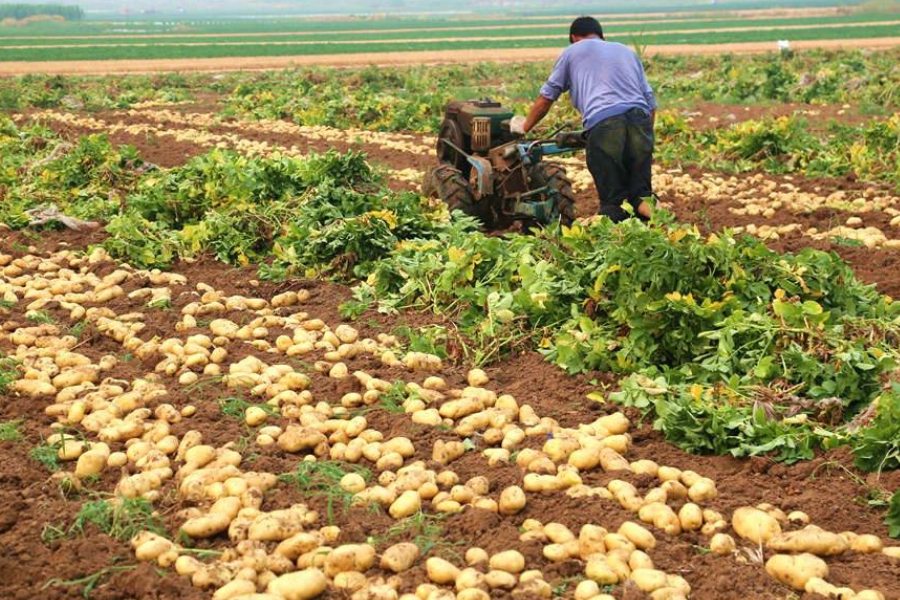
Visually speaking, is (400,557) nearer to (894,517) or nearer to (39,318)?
(894,517)

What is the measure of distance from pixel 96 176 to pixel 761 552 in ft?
26.7

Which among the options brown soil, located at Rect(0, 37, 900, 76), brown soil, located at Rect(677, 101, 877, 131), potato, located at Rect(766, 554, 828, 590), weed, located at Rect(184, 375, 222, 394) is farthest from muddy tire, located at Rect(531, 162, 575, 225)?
brown soil, located at Rect(0, 37, 900, 76)

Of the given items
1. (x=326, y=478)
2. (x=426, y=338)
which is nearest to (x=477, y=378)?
(x=426, y=338)

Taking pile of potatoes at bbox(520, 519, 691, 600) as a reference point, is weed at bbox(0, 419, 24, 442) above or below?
above

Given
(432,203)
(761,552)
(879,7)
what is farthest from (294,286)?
(879,7)

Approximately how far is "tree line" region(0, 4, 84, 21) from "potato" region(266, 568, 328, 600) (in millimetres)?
130636

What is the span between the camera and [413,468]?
4.01 meters

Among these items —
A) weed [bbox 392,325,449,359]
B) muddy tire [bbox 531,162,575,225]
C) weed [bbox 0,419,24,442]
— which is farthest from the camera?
muddy tire [bbox 531,162,575,225]

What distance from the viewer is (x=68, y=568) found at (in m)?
3.31

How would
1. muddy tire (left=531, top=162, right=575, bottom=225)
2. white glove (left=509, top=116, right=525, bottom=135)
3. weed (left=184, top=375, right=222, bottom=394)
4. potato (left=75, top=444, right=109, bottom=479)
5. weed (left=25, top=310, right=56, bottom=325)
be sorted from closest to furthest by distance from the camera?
potato (left=75, top=444, right=109, bottom=479) < weed (left=184, top=375, right=222, bottom=394) < weed (left=25, top=310, right=56, bottom=325) < white glove (left=509, top=116, right=525, bottom=135) < muddy tire (left=531, top=162, right=575, bottom=225)

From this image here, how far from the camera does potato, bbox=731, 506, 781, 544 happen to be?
3.52 m

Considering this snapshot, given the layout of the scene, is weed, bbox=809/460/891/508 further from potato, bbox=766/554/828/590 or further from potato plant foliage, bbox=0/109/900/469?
potato, bbox=766/554/828/590

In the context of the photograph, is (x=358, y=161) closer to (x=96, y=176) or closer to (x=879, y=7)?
(x=96, y=176)

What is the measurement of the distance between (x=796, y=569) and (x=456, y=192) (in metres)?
5.12
